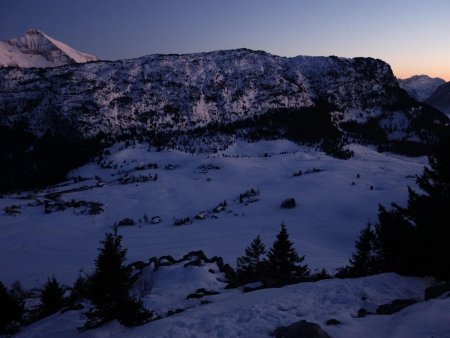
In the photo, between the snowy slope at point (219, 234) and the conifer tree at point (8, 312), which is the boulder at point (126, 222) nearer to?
the snowy slope at point (219, 234)

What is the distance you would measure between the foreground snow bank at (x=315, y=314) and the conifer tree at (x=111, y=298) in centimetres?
53

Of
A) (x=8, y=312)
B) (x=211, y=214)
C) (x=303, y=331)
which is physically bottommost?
(x=211, y=214)

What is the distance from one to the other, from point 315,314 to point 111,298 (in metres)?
9.21

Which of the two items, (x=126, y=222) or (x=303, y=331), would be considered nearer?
(x=303, y=331)

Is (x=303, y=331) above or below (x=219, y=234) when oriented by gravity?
above

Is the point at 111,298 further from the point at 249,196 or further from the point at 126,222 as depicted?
the point at 249,196

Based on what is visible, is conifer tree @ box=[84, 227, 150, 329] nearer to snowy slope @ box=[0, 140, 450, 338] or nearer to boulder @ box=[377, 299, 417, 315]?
snowy slope @ box=[0, 140, 450, 338]

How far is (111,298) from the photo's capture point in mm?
17172

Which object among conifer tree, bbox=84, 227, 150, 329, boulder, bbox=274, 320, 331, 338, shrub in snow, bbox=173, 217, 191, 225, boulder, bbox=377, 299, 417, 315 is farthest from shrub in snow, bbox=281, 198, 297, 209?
boulder, bbox=274, 320, 331, 338

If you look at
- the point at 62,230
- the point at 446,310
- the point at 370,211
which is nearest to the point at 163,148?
the point at 62,230

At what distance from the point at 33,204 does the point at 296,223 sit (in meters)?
68.9

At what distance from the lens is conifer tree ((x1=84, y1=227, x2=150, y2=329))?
16.9 meters

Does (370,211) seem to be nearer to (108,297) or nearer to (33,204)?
(108,297)

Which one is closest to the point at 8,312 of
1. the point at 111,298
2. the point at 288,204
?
the point at 111,298
